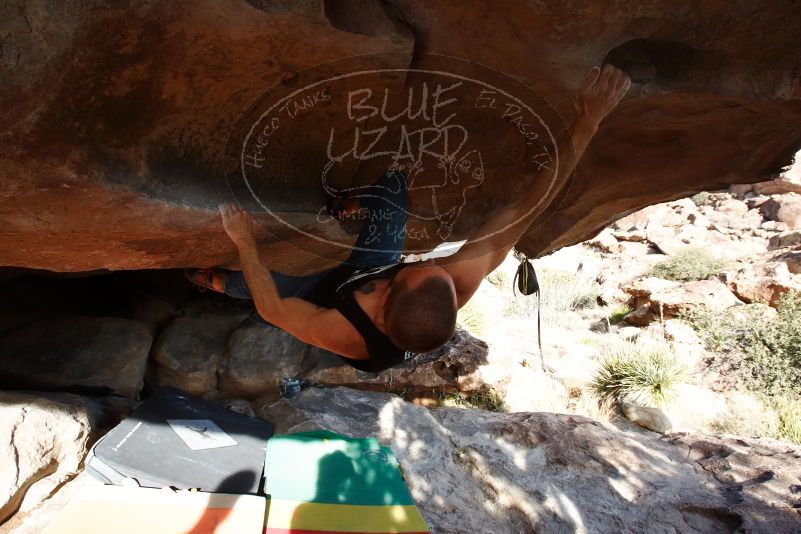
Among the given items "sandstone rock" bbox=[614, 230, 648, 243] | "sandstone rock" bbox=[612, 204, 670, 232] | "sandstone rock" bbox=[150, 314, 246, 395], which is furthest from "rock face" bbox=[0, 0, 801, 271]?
"sandstone rock" bbox=[612, 204, 670, 232]

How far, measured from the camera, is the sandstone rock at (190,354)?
4133mm

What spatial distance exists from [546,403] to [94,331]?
531 centimetres

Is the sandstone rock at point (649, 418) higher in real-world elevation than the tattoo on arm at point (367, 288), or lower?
lower

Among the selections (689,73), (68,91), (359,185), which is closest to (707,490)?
(689,73)

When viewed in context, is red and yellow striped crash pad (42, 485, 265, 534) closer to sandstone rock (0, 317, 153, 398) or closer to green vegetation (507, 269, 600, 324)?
sandstone rock (0, 317, 153, 398)

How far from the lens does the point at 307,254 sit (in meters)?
3.51

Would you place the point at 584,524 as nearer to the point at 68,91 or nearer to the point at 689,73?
the point at 689,73

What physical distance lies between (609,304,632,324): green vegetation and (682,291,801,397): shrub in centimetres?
190

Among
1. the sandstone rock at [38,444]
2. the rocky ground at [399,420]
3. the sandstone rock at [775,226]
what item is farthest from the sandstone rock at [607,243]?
the sandstone rock at [38,444]

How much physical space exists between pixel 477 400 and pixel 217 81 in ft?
14.9

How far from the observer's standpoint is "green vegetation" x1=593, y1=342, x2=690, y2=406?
736 cm

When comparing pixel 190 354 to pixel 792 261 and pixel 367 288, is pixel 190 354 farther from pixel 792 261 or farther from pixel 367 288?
pixel 792 261

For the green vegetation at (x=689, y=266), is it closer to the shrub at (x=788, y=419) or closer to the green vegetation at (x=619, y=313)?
the green vegetation at (x=619, y=313)

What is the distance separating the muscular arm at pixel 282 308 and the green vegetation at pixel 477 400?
342cm
